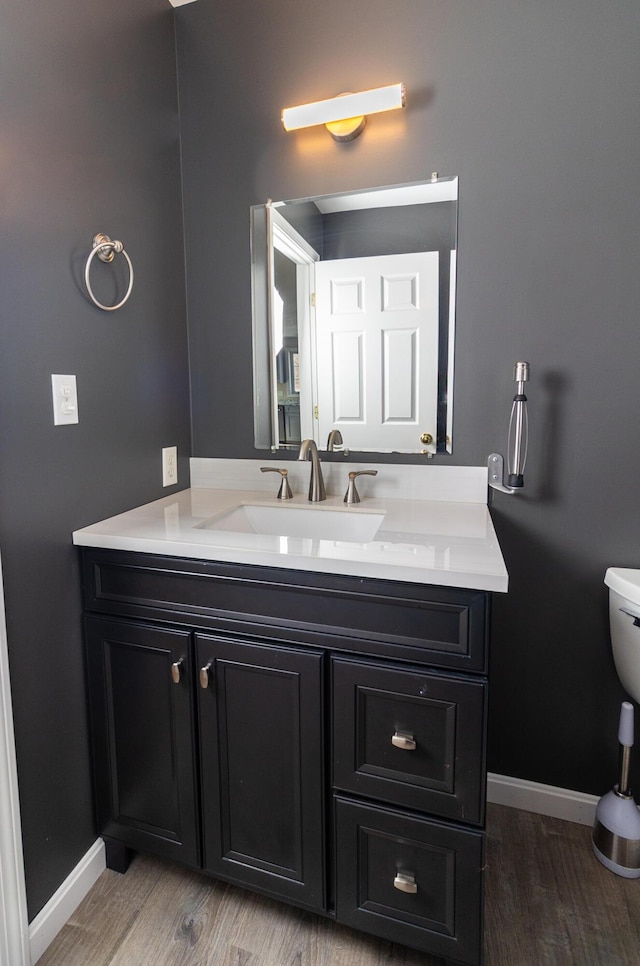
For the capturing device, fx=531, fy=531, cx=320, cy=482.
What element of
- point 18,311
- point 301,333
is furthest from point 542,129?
point 18,311

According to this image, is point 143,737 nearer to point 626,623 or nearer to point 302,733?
point 302,733

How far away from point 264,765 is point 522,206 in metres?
1.57

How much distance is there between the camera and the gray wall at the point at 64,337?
114 cm

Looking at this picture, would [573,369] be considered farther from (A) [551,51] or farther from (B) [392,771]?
(B) [392,771]

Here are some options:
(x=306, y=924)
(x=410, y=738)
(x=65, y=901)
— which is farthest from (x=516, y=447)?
(x=65, y=901)

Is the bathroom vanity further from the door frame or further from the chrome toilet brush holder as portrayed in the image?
the chrome toilet brush holder

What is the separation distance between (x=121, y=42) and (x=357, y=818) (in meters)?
2.03

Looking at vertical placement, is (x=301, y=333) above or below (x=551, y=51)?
below

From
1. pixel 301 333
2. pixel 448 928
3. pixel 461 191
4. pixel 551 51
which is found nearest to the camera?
pixel 448 928

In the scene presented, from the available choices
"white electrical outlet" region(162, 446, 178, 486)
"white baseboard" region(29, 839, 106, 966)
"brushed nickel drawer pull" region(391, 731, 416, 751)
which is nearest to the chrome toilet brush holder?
"brushed nickel drawer pull" region(391, 731, 416, 751)

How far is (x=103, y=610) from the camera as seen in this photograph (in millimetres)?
1339

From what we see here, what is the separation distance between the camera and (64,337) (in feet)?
4.21

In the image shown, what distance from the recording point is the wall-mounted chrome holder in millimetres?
1449

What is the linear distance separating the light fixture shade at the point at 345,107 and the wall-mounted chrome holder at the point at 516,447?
80 cm
